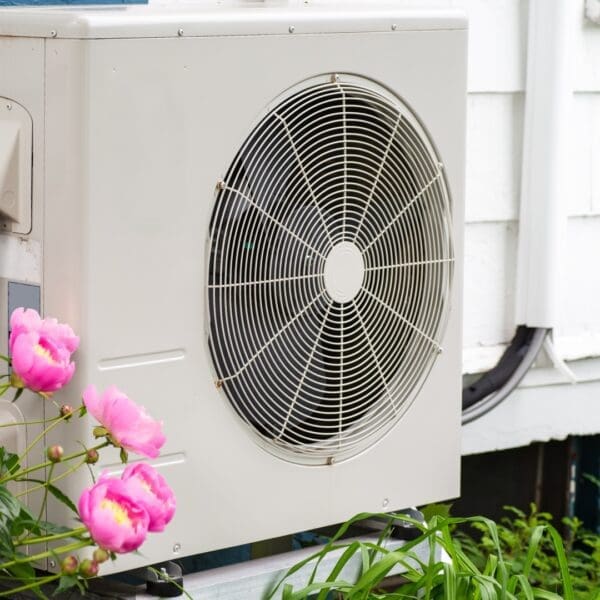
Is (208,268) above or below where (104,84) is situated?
below

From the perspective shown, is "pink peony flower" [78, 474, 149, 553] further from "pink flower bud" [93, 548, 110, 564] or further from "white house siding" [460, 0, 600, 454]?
"white house siding" [460, 0, 600, 454]

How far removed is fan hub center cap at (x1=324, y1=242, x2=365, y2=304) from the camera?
1.97m

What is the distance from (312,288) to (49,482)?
482 mm

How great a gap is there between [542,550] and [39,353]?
7.12ft

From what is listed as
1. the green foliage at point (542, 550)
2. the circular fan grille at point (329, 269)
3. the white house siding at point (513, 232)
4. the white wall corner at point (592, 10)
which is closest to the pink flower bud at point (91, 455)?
the circular fan grille at point (329, 269)

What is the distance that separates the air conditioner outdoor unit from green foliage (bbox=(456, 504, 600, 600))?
95 cm

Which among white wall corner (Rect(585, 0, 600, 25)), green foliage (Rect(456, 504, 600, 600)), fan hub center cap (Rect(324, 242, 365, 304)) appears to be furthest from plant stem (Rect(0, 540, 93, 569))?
white wall corner (Rect(585, 0, 600, 25))

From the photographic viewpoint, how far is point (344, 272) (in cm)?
198

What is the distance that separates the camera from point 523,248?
3.14 metres

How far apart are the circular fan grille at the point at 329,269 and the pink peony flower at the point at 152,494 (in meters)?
0.33

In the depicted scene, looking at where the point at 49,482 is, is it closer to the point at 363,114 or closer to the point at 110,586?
the point at 110,586

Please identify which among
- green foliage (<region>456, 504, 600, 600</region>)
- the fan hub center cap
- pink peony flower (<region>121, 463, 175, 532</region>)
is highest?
the fan hub center cap

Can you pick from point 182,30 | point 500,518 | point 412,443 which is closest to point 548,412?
point 500,518

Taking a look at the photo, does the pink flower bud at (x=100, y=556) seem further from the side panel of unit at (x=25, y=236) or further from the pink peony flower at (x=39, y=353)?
the side panel of unit at (x=25, y=236)
